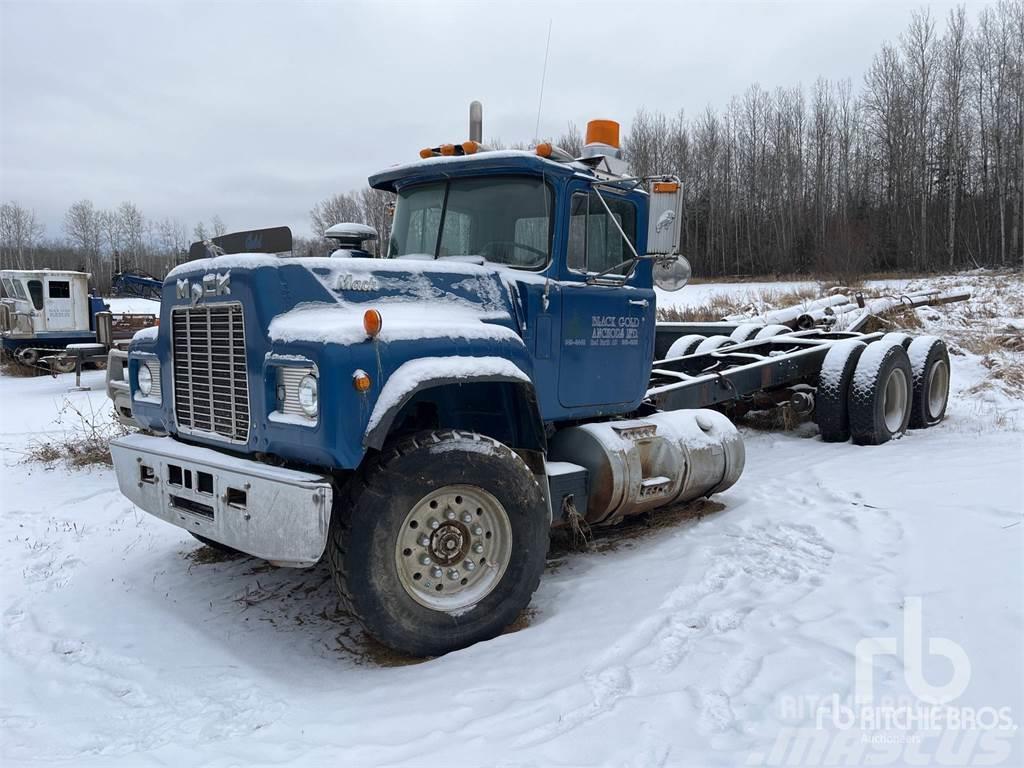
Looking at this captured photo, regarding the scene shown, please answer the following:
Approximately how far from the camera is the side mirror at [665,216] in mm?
4598

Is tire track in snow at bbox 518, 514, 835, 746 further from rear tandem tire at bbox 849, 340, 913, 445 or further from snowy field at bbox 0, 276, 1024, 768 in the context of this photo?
rear tandem tire at bbox 849, 340, 913, 445

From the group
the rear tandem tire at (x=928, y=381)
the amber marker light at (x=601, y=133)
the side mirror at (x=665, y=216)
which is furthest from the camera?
the rear tandem tire at (x=928, y=381)

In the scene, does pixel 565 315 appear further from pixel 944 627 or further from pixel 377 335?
→ pixel 944 627

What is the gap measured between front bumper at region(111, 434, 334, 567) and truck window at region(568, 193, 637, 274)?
242 cm

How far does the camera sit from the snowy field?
9.33ft

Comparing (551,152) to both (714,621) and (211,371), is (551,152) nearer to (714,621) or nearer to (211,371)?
(211,371)

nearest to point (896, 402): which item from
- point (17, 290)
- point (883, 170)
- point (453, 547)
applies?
point (453, 547)

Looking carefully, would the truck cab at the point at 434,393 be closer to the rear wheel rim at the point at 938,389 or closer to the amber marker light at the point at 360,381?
the amber marker light at the point at 360,381

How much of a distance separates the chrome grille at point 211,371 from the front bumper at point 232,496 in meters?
0.16

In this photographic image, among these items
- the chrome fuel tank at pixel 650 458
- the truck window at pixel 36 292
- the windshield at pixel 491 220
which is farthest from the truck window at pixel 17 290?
the chrome fuel tank at pixel 650 458

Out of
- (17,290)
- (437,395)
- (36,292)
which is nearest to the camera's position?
(437,395)

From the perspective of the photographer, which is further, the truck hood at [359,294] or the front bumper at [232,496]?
the truck hood at [359,294]

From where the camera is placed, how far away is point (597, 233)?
5.11 meters

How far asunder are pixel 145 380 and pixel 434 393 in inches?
77.4
